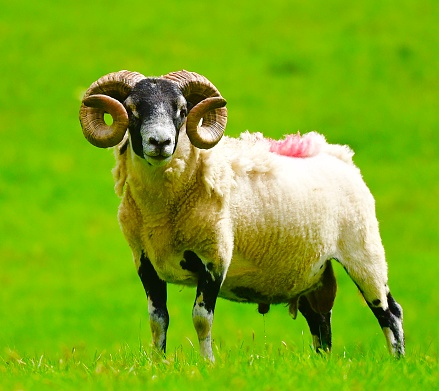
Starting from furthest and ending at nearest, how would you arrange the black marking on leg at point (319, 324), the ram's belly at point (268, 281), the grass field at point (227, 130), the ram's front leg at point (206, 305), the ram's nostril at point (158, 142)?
the grass field at point (227, 130) < the black marking on leg at point (319, 324) < the ram's belly at point (268, 281) < the ram's front leg at point (206, 305) < the ram's nostril at point (158, 142)

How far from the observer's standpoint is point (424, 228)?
2725 cm

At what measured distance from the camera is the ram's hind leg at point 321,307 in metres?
10.1

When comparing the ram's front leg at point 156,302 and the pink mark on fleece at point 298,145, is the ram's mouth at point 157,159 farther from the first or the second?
the pink mark on fleece at point 298,145

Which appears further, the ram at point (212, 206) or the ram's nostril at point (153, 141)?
the ram at point (212, 206)

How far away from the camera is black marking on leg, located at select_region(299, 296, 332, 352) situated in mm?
10469

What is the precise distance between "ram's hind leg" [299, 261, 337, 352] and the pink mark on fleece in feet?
3.52

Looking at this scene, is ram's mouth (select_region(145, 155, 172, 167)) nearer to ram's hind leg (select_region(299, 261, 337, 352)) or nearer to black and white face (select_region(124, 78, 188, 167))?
black and white face (select_region(124, 78, 188, 167))

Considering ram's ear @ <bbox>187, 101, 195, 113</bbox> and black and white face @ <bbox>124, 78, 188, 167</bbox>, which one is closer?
black and white face @ <bbox>124, 78, 188, 167</bbox>

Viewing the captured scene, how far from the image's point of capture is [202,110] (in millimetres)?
8453

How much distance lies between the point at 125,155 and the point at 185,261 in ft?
3.31

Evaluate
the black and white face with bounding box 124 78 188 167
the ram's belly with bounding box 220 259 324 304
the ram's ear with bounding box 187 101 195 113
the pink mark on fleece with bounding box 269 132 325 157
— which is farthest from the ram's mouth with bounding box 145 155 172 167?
the pink mark on fleece with bounding box 269 132 325 157

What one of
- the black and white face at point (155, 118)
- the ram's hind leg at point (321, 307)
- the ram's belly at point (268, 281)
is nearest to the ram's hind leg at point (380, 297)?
the ram's hind leg at point (321, 307)

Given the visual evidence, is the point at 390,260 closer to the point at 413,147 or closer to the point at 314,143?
the point at 413,147

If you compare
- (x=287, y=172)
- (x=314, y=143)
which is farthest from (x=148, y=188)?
(x=314, y=143)
